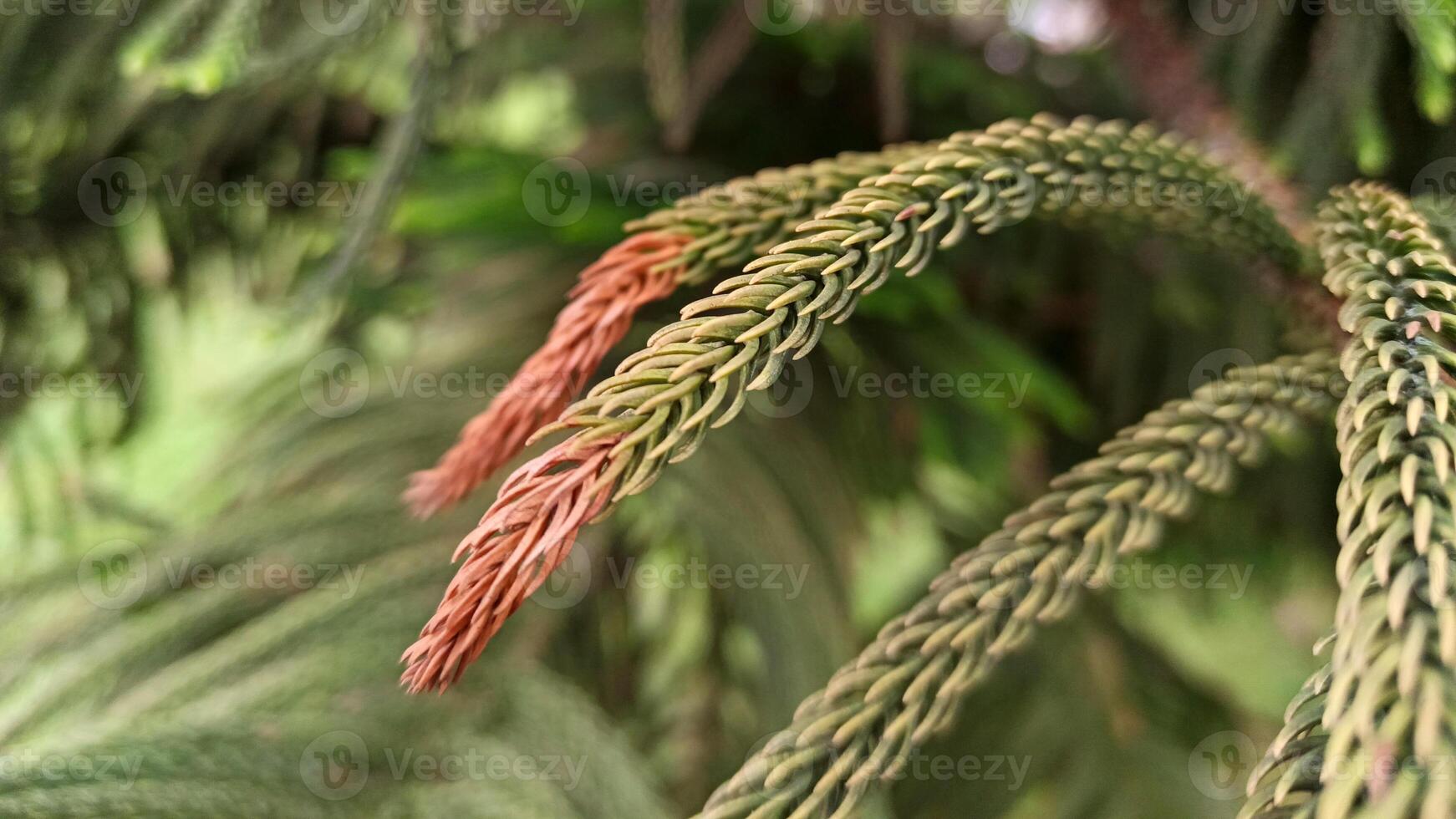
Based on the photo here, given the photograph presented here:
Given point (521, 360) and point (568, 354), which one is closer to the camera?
point (568, 354)

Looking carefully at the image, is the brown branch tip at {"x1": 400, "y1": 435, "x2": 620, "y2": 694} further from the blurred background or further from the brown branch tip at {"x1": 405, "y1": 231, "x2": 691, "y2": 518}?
the blurred background

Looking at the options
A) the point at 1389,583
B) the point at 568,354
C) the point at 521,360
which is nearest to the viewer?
the point at 1389,583

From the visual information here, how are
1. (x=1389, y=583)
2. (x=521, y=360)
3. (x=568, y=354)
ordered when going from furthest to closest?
(x=521, y=360)
(x=568, y=354)
(x=1389, y=583)

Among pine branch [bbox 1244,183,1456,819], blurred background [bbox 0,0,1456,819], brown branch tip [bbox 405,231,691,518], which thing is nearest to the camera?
pine branch [bbox 1244,183,1456,819]

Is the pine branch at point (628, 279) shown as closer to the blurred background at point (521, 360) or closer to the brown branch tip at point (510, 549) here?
the brown branch tip at point (510, 549)

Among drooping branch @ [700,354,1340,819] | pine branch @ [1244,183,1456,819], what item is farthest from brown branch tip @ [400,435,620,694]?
pine branch @ [1244,183,1456,819]

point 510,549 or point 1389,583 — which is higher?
point 1389,583

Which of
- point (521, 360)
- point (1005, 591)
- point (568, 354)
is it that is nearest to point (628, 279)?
point (568, 354)

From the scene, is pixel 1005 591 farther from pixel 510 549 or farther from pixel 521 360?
pixel 521 360

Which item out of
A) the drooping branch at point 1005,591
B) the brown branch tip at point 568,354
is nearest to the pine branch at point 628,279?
the brown branch tip at point 568,354
